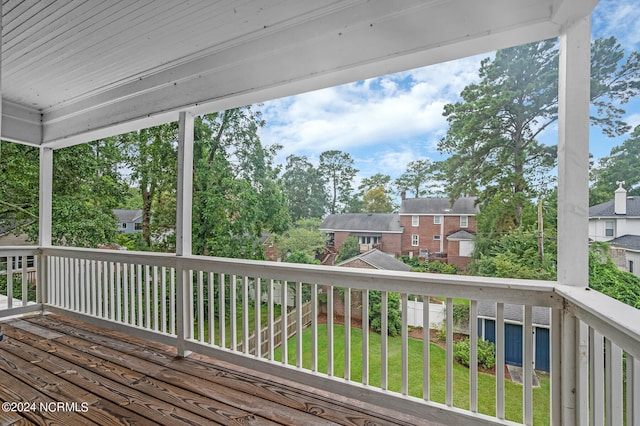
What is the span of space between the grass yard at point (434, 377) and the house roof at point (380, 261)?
0.49 m

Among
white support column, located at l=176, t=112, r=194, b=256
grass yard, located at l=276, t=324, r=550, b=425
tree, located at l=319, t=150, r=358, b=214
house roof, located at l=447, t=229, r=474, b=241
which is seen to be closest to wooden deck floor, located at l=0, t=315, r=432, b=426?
grass yard, located at l=276, t=324, r=550, b=425

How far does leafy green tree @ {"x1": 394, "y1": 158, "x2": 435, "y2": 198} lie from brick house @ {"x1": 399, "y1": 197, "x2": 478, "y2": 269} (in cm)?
7

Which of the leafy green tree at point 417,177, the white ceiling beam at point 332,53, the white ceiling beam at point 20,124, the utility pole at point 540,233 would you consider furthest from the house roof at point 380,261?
the white ceiling beam at point 20,124

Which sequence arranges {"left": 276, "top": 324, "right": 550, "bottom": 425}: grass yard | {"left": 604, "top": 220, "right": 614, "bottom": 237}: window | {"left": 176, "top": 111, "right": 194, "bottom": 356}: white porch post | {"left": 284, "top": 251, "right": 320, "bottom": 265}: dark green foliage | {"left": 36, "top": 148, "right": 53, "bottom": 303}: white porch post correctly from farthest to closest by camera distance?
{"left": 36, "top": 148, "right": 53, "bottom": 303}: white porch post < {"left": 176, "top": 111, "right": 194, "bottom": 356}: white porch post < {"left": 284, "top": 251, "right": 320, "bottom": 265}: dark green foliage < {"left": 276, "top": 324, "right": 550, "bottom": 425}: grass yard < {"left": 604, "top": 220, "right": 614, "bottom": 237}: window

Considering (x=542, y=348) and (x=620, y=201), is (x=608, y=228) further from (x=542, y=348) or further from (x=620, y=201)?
(x=542, y=348)

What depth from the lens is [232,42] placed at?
2.32 m

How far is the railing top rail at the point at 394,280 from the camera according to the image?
1497 millimetres

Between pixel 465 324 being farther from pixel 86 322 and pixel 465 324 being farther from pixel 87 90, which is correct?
pixel 87 90

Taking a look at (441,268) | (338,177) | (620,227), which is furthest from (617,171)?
(338,177)

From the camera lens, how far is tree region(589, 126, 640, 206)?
1.22 m

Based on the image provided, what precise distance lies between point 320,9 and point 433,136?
1.09 m

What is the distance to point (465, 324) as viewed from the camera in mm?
1809

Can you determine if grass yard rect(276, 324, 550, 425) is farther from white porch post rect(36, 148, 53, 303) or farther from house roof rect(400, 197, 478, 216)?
white porch post rect(36, 148, 53, 303)

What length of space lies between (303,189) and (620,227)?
1921mm
